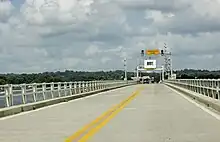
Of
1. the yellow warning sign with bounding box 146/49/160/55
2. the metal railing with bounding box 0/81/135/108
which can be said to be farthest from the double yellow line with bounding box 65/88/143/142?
the yellow warning sign with bounding box 146/49/160/55

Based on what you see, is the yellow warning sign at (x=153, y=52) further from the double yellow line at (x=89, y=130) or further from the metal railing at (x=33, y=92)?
the double yellow line at (x=89, y=130)

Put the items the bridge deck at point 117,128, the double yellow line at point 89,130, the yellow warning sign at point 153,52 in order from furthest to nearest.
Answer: the yellow warning sign at point 153,52, the bridge deck at point 117,128, the double yellow line at point 89,130

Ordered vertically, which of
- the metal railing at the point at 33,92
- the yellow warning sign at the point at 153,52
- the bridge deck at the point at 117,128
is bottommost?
the bridge deck at the point at 117,128

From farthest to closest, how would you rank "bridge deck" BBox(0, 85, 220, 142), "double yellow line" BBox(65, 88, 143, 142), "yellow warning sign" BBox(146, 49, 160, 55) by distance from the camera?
"yellow warning sign" BBox(146, 49, 160, 55) < "bridge deck" BBox(0, 85, 220, 142) < "double yellow line" BBox(65, 88, 143, 142)

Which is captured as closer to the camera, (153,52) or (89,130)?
(89,130)

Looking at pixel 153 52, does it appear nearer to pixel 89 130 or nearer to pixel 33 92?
pixel 33 92

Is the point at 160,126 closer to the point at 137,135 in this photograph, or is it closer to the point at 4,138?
the point at 137,135

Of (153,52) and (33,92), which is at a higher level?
(153,52)

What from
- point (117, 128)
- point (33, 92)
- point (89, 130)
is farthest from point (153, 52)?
point (89, 130)

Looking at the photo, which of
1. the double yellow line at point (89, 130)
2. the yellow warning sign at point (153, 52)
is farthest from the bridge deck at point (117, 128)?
the yellow warning sign at point (153, 52)

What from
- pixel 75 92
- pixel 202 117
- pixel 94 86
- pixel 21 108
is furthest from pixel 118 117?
pixel 94 86

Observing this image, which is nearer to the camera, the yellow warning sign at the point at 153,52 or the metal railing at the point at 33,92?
the metal railing at the point at 33,92

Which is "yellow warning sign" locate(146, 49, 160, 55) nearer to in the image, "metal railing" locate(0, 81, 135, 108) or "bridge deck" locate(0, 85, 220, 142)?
"metal railing" locate(0, 81, 135, 108)

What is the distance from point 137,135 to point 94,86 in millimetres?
40103
